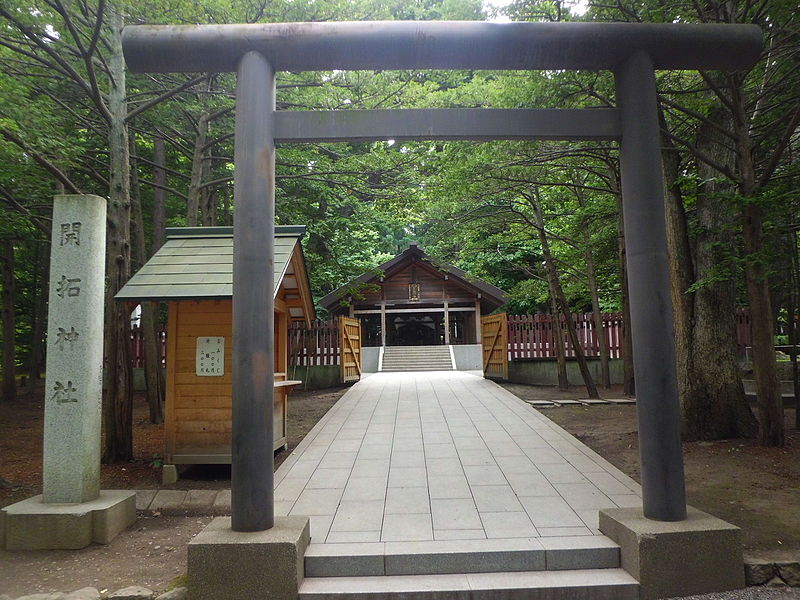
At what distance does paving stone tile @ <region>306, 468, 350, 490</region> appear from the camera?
5230 mm

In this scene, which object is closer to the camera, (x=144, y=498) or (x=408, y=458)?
(x=144, y=498)

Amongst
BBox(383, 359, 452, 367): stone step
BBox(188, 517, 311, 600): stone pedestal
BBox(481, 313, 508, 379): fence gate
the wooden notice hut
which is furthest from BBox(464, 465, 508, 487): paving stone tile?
BBox(383, 359, 452, 367): stone step

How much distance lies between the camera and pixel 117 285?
700cm

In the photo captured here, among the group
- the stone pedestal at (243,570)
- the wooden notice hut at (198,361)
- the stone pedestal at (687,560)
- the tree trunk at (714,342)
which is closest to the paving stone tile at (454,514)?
the stone pedestal at (687,560)

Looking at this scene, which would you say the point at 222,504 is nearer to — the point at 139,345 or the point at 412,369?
the point at 139,345

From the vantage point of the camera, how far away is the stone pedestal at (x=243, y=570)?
123 inches

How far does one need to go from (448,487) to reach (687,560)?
234cm

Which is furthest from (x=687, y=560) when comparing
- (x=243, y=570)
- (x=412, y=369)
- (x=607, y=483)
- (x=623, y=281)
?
(x=412, y=369)

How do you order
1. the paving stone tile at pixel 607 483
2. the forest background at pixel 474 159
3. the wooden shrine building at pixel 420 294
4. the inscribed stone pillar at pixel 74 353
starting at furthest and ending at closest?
the wooden shrine building at pixel 420 294, the forest background at pixel 474 159, the paving stone tile at pixel 607 483, the inscribed stone pillar at pixel 74 353

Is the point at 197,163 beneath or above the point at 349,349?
above

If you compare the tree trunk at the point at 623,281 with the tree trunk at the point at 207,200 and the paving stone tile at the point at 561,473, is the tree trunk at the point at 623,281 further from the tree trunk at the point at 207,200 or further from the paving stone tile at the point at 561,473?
the tree trunk at the point at 207,200

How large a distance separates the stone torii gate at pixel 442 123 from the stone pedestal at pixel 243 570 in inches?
8.0

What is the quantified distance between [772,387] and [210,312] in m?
6.81

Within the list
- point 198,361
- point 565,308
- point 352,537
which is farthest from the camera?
point 565,308
